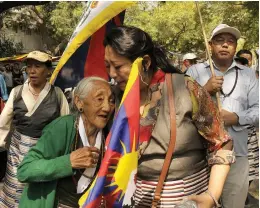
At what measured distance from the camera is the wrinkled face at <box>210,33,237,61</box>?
343 cm

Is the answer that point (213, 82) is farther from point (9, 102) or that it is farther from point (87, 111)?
point (9, 102)

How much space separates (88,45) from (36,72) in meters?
1.17

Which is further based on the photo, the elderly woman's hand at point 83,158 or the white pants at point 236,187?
the white pants at point 236,187

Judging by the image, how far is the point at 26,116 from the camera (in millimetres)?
3982

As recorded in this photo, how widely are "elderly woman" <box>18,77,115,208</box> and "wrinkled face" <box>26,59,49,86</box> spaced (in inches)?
83.2

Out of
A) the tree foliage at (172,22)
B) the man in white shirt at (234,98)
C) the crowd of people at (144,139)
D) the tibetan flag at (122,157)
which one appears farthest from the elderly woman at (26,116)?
the tree foliage at (172,22)

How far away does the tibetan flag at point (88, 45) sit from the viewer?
2947 millimetres

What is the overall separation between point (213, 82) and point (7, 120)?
1.99 metres

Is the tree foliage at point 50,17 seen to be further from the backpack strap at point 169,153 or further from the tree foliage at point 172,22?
the backpack strap at point 169,153

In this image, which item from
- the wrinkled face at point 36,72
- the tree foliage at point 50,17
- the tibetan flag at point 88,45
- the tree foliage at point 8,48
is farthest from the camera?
the tree foliage at point 50,17

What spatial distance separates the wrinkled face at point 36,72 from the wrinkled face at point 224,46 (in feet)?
5.57

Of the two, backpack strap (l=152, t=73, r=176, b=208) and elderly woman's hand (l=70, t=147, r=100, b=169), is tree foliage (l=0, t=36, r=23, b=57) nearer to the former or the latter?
elderly woman's hand (l=70, t=147, r=100, b=169)

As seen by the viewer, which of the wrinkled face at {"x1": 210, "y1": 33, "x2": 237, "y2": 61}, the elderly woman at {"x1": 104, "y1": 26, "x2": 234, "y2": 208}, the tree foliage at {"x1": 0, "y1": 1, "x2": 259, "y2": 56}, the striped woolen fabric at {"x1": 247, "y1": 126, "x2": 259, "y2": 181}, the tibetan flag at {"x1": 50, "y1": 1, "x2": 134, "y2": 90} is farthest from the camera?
the tree foliage at {"x1": 0, "y1": 1, "x2": 259, "y2": 56}

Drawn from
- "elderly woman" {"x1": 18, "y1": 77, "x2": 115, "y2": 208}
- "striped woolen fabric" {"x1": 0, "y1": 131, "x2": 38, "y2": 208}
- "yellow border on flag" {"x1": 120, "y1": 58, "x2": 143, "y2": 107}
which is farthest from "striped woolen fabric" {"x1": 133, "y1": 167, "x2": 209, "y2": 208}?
"striped woolen fabric" {"x1": 0, "y1": 131, "x2": 38, "y2": 208}
